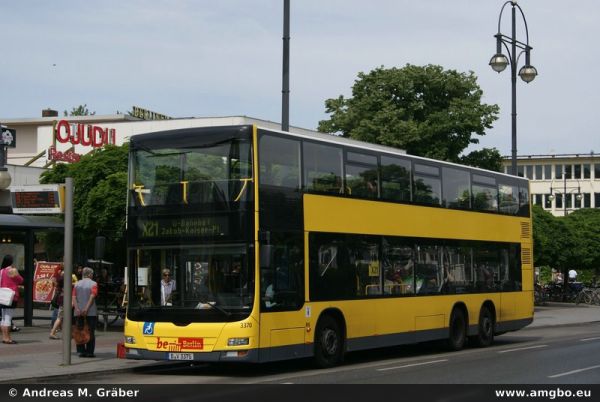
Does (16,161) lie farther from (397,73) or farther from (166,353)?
(166,353)

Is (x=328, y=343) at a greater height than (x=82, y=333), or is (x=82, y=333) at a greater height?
(x=82, y=333)

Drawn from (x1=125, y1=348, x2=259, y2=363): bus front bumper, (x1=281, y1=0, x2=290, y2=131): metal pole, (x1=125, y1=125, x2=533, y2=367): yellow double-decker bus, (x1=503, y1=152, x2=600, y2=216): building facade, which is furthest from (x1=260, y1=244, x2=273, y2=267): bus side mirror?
(x1=503, y1=152, x2=600, y2=216): building facade

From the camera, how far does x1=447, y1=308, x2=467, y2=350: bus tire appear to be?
2112cm

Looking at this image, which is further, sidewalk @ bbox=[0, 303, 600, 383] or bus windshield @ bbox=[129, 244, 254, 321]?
sidewalk @ bbox=[0, 303, 600, 383]

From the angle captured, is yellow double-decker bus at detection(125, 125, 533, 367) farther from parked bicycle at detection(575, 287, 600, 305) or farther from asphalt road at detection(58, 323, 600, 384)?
parked bicycle at detection(575, 287, 600, 305)

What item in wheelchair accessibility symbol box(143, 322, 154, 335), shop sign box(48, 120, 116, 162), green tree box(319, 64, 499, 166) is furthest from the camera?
green tree box(319, 64, 499, 166)

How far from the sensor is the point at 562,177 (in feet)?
382

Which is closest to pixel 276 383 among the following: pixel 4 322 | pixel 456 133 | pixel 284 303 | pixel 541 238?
pixel 284 303

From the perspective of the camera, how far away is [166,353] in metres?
15.4

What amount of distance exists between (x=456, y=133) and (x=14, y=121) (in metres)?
26.9

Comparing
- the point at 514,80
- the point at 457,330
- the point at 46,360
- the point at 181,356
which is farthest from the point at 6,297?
the point at 514,80

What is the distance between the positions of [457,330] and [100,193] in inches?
372

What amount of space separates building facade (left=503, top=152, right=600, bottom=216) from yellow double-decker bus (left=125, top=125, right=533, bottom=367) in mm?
97638

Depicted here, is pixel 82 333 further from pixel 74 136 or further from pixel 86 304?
pixel 74 136
